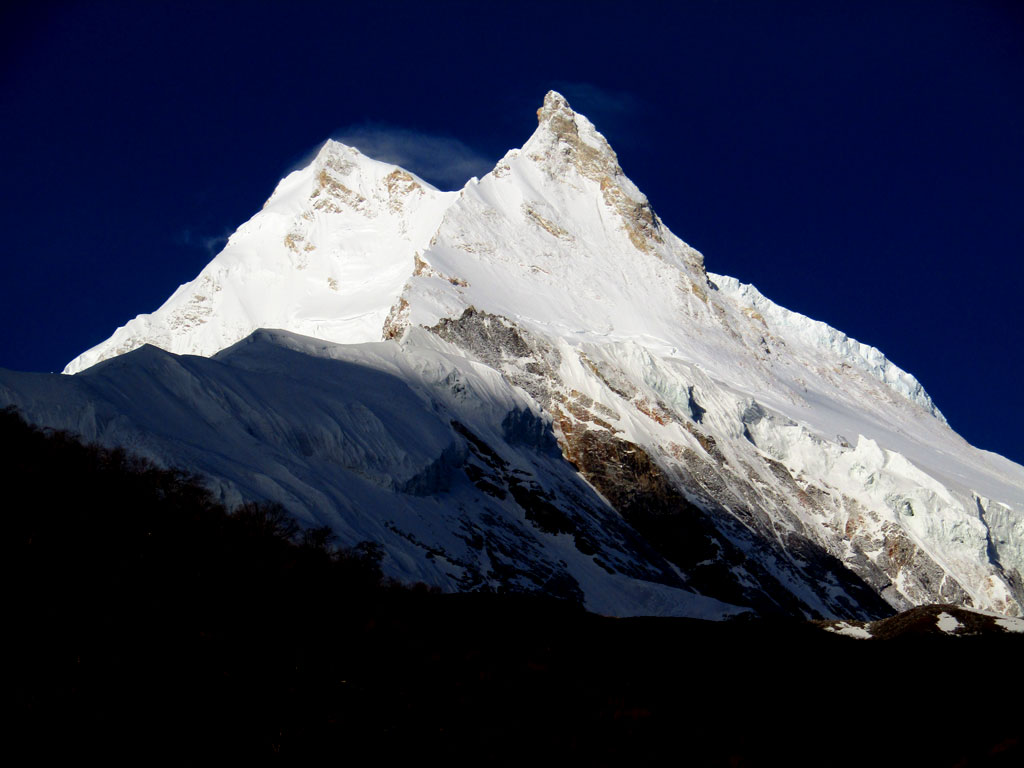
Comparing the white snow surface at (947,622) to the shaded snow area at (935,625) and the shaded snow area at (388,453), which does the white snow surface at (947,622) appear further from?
the shaded snow area at (388,453)

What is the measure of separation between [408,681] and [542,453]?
103806mm

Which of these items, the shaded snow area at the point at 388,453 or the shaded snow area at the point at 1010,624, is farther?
the shaded snow area at the point at 388,453

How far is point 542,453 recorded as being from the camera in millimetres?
123312

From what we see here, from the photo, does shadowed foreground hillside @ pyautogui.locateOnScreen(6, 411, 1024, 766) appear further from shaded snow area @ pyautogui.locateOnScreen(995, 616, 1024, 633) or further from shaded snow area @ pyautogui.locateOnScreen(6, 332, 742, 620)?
shaded snow area @ pyautogui.locateOnScreen(6, 332, 742, 620)

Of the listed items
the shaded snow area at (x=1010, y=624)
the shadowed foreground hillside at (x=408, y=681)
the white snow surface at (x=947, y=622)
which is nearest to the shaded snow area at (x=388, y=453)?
the white snow surface at (x=947, y=622)

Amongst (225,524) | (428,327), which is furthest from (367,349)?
(225,524)

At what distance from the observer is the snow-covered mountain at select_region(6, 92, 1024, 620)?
74562 mm

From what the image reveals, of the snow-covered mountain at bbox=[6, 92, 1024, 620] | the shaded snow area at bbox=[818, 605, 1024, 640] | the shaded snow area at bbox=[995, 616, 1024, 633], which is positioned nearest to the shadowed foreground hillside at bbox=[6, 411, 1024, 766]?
the shaded snow area at bbox=[818, 605, 1024, 640]

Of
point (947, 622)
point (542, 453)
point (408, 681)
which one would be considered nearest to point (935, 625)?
point (947, 622)

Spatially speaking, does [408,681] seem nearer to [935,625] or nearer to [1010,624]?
[935,625]

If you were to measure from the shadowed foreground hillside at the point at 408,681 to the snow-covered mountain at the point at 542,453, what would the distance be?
125 ft

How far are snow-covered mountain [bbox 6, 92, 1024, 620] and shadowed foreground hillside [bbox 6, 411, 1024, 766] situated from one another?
125ft

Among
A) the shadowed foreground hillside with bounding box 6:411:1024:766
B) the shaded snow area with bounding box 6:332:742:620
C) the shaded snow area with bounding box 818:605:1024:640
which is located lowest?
the shadowed foreground hillside with bounding box 6:411:1024:766

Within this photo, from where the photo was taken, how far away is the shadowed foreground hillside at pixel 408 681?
1681cm
